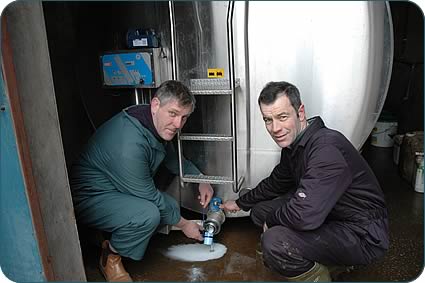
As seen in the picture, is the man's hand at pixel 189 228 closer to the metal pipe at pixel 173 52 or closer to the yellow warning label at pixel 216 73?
the metal pipe at pixel 173 52

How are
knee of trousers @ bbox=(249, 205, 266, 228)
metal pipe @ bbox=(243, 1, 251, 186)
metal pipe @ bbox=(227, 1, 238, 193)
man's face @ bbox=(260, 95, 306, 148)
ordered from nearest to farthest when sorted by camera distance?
man's face @ bbox=(260, 95, 306, 148), metal pipe @ bbox=(227, 1, 238, 193), metal pipe @ bbox=(243, 1, 251, 186), knee of trousers @ bbox=(249, 205, 266, 228)

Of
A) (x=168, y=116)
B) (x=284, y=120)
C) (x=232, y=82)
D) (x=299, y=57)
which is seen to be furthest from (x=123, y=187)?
(x=299, y=57)

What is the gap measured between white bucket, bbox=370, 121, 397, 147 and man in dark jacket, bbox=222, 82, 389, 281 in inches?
89.7

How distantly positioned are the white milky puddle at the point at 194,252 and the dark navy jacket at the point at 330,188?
515 mm

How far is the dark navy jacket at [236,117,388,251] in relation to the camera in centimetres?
130

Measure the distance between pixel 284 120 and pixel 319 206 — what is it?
0.37 m

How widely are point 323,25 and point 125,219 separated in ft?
4.25

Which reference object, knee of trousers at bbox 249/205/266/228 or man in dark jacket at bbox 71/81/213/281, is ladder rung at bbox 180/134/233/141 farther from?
knee of trousers at bbox 249/205/266/228

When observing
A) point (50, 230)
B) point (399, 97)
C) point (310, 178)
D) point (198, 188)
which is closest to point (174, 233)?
point (198, 188)

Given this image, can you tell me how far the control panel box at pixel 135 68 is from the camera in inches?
71.9

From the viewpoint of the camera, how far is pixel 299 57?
163 centimetres


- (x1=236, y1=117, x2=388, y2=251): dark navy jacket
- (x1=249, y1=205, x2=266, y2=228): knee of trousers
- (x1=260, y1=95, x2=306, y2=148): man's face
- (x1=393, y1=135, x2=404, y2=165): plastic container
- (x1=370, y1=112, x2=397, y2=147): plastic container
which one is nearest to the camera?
(x1=236, y1=117, x2=388, y2=251): dark navy jacket

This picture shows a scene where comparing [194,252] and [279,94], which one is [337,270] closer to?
[194,252]

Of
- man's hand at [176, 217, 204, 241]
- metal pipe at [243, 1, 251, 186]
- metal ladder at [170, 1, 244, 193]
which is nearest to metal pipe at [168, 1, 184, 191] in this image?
metal ladder at [170, 1, 244, 193]
